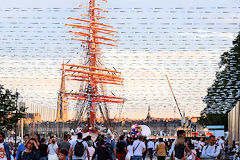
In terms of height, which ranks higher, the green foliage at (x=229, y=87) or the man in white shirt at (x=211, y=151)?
the green foliage at (x=229, y=87)

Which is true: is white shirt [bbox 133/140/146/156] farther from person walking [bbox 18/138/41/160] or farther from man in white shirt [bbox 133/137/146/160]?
person walking [bbox 18/138/41/160]

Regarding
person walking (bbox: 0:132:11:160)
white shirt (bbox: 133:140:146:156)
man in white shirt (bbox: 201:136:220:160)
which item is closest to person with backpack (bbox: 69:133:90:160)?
person walking (bbox: 0:132:11:160)

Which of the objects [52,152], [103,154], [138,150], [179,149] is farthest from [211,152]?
[138,150]

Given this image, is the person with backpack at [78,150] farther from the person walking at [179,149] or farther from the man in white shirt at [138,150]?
the man in white shirt at [138,150]

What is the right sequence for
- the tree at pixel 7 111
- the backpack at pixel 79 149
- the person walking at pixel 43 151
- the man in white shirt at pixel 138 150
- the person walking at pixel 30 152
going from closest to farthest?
1. the person walking at pixel 30 152
2. the backpack at pixel 79 149
3. the person walking at pixel 43 151
4. the man in white shirt at pixel 138 150
5. the tree at pixel 7 111

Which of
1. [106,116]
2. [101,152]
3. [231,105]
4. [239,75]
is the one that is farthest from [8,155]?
[106,116]

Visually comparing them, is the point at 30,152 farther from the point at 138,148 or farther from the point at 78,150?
the point at 138,148


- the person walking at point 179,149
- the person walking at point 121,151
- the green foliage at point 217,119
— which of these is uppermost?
the green foliage at point 217,119

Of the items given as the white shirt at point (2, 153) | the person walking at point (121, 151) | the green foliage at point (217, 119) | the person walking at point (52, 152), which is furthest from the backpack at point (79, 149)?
the green foliage at point (217, 119)

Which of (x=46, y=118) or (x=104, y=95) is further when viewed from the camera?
(x=104, y=95)

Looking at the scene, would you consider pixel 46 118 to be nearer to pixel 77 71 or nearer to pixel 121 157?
pixel 77 71

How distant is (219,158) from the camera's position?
52.3 ft

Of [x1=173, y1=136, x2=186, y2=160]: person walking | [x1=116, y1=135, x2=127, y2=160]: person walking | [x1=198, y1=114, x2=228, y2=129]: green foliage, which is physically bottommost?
[x1=116, y1=135, x2=127, y2=160]: person walking

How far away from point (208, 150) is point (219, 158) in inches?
30.4
